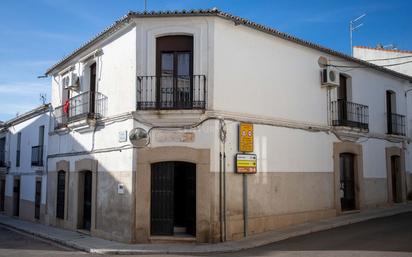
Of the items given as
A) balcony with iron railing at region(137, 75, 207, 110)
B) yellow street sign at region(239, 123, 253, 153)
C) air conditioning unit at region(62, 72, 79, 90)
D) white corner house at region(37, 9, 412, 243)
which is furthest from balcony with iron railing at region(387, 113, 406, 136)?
air conditioning unit at region(62, 72, 79, 90)

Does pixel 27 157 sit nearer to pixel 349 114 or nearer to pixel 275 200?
pixel 275 200

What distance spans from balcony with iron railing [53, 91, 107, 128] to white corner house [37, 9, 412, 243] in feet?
0.16

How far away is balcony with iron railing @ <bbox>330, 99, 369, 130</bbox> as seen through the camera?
48.2 feet

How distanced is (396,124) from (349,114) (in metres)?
3.86

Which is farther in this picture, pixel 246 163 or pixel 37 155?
pixel 37 155

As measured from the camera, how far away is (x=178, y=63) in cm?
1165

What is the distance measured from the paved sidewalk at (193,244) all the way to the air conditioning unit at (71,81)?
4.99 meters

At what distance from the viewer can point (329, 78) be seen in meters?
14.1

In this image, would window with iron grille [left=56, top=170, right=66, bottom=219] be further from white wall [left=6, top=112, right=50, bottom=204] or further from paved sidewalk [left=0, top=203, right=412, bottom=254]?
white wall [left=6, top=112, right=50, bottom=204]

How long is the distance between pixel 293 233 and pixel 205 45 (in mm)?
5585

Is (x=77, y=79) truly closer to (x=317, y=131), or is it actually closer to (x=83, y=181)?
(x=83, y=181)

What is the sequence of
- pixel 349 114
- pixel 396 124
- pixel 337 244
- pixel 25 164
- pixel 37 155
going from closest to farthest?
pixel 337 244 < pixel 349 114 < pixel 396 124 < pixel 37 155 < pixel 25 164

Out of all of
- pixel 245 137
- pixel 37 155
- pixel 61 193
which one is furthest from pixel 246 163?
pixel 37 155

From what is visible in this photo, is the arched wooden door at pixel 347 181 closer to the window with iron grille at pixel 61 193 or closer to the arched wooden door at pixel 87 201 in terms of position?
the arched wooden door at pixel 87 201
